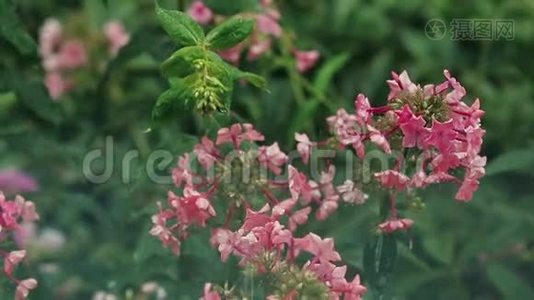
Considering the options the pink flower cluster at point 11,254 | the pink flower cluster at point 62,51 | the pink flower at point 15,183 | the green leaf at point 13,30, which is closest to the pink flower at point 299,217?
the pink flower cluster at point 11,254

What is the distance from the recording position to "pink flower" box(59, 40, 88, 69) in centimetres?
369

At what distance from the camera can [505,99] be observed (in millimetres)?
3488

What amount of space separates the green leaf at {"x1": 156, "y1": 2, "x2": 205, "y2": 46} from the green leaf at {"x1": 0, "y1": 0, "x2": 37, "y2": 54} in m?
0.56

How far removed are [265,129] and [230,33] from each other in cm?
92

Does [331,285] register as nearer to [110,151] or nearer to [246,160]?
[246,160]

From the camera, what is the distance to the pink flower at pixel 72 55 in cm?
369

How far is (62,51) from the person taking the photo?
373 centimetres

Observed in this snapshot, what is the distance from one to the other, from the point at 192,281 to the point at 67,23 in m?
1.55

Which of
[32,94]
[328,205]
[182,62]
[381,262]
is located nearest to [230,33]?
[182,62]

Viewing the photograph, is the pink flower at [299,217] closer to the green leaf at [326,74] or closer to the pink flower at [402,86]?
the pink flower at [402,86]

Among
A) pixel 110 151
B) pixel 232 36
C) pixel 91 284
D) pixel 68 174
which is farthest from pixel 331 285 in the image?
pixel 68 174

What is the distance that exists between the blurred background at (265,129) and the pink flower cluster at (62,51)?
3 centimetres

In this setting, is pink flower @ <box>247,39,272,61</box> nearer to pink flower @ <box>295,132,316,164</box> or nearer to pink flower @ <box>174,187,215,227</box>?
pink flower @ <box>295,132,316,164</box>

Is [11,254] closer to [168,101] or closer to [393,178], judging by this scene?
[168,101]
